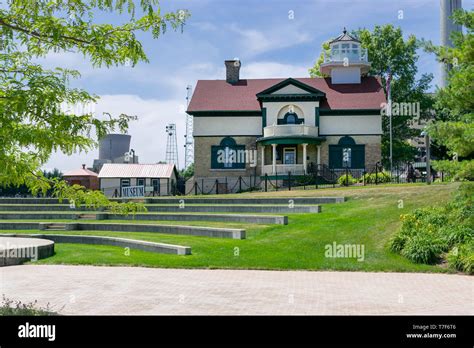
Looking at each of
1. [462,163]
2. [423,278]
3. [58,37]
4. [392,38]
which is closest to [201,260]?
[423,278]

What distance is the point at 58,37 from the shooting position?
6418mm

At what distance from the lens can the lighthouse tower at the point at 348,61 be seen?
43.3 meters

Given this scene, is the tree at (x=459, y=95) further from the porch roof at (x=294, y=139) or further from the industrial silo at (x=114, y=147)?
the industrial silo at (x=114, y=147)

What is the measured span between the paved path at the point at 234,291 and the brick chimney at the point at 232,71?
3357 cm

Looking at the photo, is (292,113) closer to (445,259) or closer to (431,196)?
(431,196)

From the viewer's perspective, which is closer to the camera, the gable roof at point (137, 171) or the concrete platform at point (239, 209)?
the concrete platform at point (239, 209)

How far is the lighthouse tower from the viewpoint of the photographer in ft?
142

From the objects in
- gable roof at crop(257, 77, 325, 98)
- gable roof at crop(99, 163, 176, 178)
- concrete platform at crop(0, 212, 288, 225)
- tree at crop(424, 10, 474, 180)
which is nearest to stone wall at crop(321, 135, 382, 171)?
gable roof at crop(257, 77, 325, 98)

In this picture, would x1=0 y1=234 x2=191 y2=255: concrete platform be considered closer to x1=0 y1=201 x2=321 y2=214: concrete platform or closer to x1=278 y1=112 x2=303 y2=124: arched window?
x1=0 y1=201 x2=321 y2=214: concrete platform

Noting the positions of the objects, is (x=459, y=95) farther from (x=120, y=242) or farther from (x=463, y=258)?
(x=120, y=242)

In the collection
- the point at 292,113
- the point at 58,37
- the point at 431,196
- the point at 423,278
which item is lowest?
the point at 423,278

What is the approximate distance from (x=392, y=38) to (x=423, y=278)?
41.5 meters

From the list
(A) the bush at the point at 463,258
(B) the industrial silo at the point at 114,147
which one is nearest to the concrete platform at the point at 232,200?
(A) the bush at the point at 463,258

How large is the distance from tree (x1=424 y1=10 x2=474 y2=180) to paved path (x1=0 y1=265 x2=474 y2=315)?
2820 millimetres
